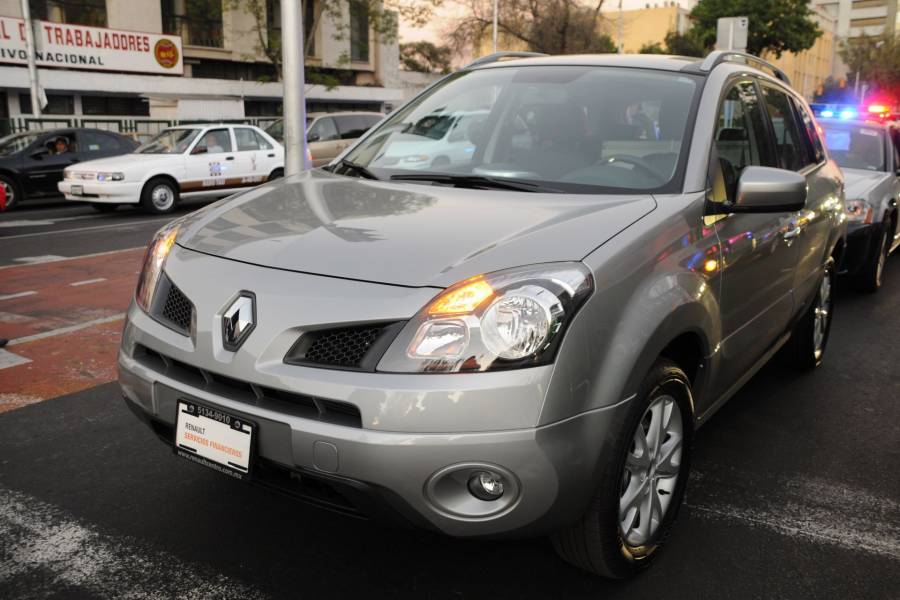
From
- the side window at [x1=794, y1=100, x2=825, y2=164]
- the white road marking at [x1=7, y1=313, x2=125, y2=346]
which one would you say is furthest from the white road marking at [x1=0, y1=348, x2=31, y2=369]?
the side window at [x1=794, y1=100, x2=825, y2=164]

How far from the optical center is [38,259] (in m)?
8.84

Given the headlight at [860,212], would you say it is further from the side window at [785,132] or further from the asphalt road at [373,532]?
the asphalt road at [373,532]

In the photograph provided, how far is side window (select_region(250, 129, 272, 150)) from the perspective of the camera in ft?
49.7

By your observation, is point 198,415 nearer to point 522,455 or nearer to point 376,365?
point 376,365

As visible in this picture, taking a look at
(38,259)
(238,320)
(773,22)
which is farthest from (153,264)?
(773,22)

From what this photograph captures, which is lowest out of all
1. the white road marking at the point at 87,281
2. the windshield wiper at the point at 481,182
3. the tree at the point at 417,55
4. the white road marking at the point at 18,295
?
the white road marking at the point at 87,281

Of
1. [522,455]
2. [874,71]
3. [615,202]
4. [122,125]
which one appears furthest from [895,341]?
[874,71]

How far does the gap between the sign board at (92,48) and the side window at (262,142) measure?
448 inches

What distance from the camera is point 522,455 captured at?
210 centimetres

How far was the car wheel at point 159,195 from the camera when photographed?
13.6m

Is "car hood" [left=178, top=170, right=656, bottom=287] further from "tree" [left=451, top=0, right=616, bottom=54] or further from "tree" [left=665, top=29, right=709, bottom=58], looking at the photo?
"tree" [left=665, top=29, right=709, bottom=58]

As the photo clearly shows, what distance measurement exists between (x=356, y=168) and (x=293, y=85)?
12.2 ft

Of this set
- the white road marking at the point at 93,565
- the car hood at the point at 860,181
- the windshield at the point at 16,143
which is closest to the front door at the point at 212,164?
the windshield at the point at 16,143

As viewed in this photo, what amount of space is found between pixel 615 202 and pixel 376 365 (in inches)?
42.3
